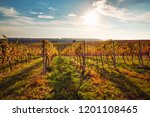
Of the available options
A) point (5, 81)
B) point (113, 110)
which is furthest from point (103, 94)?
point (5, 81)

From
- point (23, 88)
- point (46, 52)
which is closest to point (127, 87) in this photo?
point (23, 88)

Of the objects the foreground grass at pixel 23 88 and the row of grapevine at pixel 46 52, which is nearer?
the foreground grass at pixel 23 88

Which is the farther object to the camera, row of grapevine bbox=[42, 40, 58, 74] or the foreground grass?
row of grapevine bbox=[42, 40, 58, 74]

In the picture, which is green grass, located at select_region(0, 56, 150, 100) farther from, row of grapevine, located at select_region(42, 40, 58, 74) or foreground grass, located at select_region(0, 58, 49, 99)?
row of grapevine, located at select_region(42, 40, 58, 74)

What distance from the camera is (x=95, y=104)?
1048cm

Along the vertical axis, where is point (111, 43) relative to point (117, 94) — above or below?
above

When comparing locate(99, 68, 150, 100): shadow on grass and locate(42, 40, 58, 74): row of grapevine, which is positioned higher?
locate(42, 40, 58, 74): row of grapevine

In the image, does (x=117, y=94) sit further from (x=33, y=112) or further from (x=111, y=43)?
(x=111, y=43)

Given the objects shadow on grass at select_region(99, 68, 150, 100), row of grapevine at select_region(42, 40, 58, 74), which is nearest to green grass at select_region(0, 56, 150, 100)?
shadow on grass at select_region(99, 68, 150, 100)

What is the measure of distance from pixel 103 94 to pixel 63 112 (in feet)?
11.9

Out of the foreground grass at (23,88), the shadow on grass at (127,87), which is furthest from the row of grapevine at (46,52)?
the shadow on grass at (127,87)

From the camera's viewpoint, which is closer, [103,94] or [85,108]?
[85,108]

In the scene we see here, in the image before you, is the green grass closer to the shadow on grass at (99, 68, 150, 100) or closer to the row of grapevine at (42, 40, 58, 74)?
the shadow on grass at (99, 68, 150, 100)

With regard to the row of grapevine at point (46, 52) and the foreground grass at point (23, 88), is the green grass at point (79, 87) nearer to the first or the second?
the foreground grass at point (23, 88)
